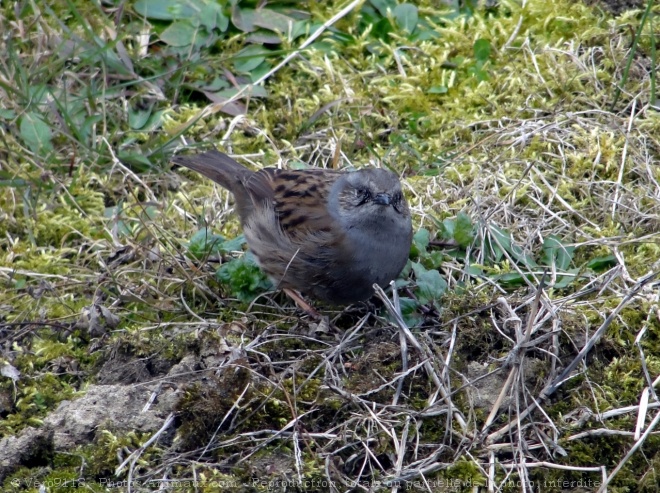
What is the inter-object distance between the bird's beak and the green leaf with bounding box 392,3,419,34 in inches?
101

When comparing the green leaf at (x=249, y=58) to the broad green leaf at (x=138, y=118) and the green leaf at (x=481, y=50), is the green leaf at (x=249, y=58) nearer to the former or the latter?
the broad green leaf at (x=138, y=118)

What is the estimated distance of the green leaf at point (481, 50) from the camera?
664 cm

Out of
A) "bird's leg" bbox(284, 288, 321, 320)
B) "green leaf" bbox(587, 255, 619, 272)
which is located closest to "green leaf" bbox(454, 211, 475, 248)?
"green leaf" bbox(587, 255, 619, 272)

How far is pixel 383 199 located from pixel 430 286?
538mm

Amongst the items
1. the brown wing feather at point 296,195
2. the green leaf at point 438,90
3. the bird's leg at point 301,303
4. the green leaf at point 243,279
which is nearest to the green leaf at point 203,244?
the green leaf at point 243,279

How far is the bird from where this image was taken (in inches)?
188

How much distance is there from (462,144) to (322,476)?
3029 mm

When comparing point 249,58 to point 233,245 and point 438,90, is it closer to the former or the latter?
point 438,90

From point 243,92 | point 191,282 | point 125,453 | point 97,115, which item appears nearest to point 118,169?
point 97,115

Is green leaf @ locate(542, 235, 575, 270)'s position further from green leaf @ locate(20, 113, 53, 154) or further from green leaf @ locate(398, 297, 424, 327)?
green leaf @ locate(20, 113, 53, 154)

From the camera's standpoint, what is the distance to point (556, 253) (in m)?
5.07

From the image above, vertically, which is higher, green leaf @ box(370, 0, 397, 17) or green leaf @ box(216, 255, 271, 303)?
green leaf @ box(370, 0, 397, 17)

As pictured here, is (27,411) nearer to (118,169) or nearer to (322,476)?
(322,476)

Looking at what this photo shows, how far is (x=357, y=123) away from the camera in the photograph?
637cm
